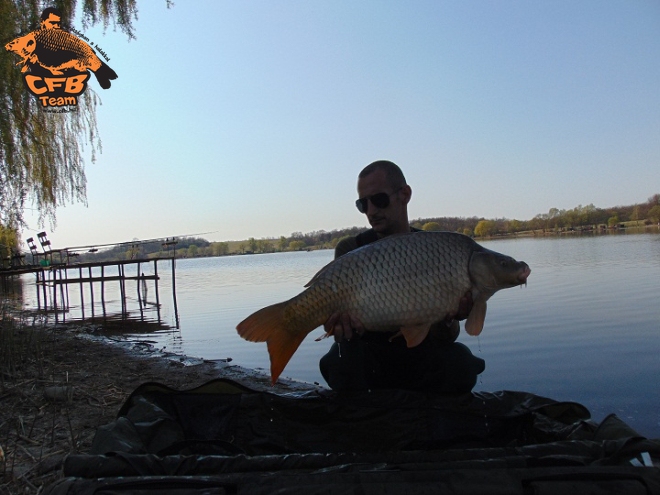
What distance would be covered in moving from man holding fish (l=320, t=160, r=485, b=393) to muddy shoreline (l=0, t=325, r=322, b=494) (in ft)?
3.89

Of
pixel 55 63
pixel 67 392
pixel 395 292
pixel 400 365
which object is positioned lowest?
pixel 67 392

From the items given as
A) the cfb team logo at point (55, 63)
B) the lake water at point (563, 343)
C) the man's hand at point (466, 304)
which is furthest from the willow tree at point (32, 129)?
the man's hand at point (466, 304)

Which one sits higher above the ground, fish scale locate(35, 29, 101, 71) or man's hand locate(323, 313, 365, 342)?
fish scale locate(35, 29, 101, 71)

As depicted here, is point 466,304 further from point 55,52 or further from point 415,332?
point 55,52

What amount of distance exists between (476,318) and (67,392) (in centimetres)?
257

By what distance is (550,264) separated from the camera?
16.7 meters

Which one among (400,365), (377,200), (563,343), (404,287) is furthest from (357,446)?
(563,343)

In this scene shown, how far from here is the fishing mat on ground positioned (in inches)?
41.3

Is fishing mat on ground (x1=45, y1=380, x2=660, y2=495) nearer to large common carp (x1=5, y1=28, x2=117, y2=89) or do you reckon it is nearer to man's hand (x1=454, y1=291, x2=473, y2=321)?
man's hand (x1=454, y1=291, x2=473, y2=321)

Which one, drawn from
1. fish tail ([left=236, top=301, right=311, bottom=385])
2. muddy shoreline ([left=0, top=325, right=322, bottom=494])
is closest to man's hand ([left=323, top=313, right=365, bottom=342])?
fish tail ([left=236, top=301, right=311, bottom=385])

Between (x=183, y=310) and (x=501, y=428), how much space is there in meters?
11.9

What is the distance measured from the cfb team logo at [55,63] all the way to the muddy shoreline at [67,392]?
277 cm

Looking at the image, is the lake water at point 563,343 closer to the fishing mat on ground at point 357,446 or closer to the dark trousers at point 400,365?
the dark trousers at point 400,365

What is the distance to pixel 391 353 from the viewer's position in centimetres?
226
